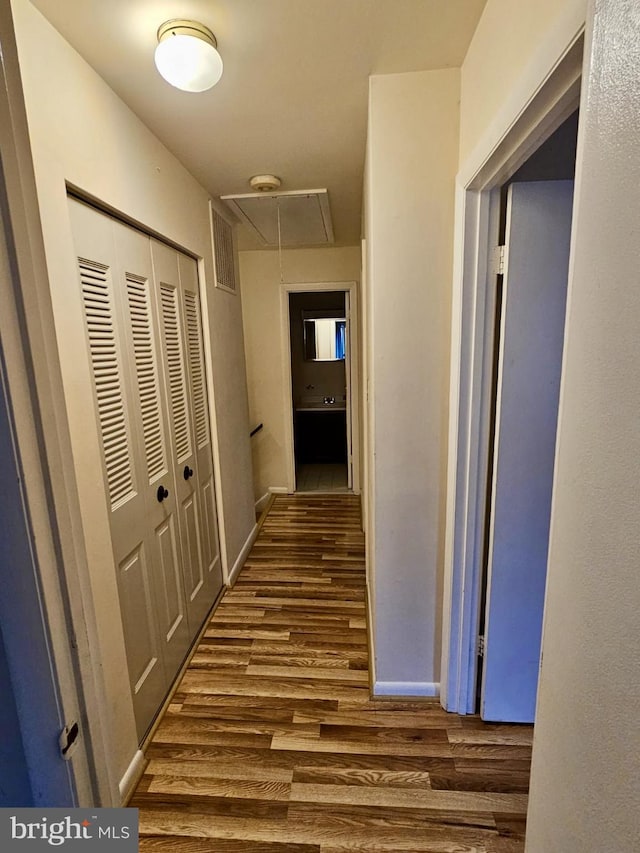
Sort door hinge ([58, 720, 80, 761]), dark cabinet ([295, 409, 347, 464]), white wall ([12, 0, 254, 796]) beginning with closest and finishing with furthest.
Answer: door hinge ([58, 720, 80, 761]), white wall ([12, 0, 254, 796]), dark cabinet ([295, 409, 347, 464])

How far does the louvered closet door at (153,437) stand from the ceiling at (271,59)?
1.59ft

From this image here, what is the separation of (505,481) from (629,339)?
1066mm

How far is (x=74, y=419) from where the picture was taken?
3.87 feet

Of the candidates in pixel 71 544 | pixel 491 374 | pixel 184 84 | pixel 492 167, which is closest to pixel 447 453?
pixel 491 374

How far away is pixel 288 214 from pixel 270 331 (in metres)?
1.31

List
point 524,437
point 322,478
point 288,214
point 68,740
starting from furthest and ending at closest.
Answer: point 322,478, point 288,214, point 524,437, point 68,740

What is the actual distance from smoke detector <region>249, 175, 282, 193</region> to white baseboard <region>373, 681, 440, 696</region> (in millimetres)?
2563

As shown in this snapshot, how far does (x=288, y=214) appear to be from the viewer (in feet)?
8.89

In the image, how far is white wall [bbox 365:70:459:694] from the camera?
1.38 metres

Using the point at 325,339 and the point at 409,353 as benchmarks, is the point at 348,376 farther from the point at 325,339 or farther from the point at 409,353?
the point at 409,353

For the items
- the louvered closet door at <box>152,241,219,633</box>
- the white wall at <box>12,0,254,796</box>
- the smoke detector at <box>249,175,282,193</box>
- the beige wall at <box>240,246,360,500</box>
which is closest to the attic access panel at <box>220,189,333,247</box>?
the smoke detector at <box>249,175,282,193</box>

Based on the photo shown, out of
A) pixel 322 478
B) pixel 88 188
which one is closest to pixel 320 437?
pixel 322 478

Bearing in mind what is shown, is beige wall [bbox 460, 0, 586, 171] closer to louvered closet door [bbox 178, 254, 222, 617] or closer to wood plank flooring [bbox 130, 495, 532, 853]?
louvered closet door [bbox 178, 254, 222, 617]

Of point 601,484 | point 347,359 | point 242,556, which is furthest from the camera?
point 347,359
